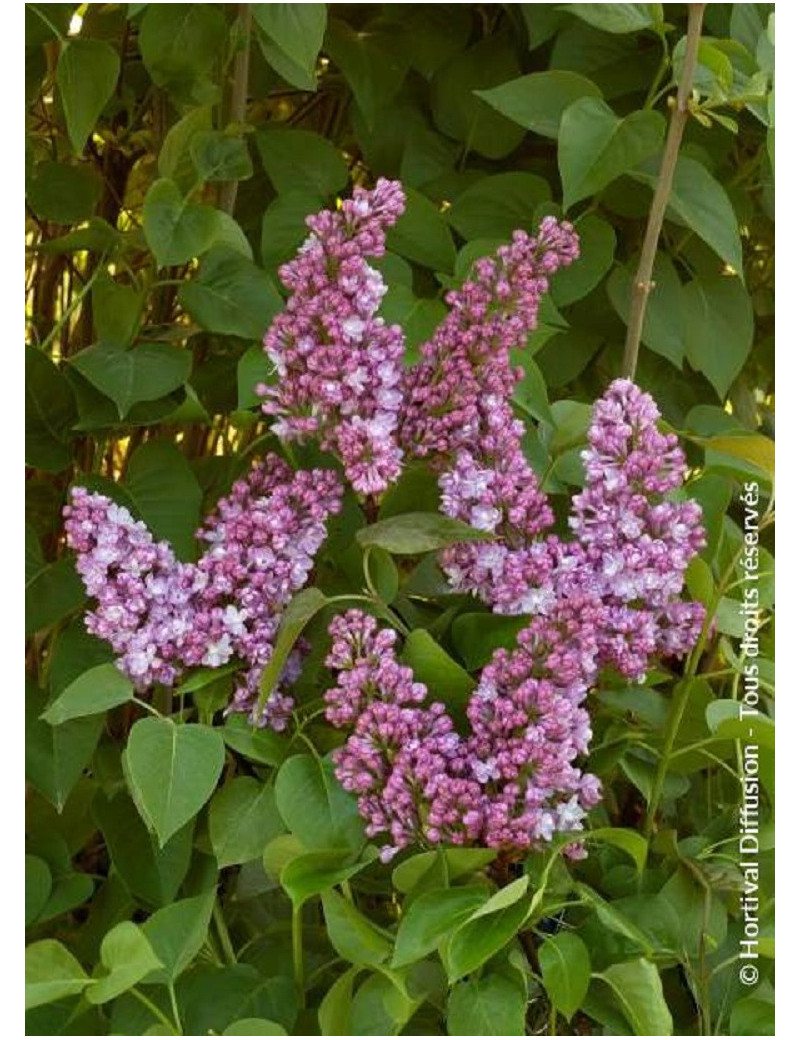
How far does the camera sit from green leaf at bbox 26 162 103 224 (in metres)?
1.05

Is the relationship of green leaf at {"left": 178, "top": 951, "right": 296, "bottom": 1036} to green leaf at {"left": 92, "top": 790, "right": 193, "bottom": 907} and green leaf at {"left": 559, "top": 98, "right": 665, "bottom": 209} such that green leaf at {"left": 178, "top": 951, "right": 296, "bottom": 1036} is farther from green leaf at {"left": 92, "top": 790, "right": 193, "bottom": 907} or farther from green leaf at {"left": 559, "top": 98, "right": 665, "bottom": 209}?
green leaf at {"left": 559, "top": 98, "right": 665, "bottom": 209}

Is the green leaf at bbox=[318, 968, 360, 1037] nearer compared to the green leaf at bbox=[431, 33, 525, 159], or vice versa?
the green leaf at bbox=[318, 968, 360, 1037]

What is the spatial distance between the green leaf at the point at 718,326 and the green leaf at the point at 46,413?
41 centimetres

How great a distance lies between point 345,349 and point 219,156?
220 mm

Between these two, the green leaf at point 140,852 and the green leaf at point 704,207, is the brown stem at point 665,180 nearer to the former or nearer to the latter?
the green leaf at point 704,207

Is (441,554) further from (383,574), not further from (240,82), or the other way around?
(240,82)

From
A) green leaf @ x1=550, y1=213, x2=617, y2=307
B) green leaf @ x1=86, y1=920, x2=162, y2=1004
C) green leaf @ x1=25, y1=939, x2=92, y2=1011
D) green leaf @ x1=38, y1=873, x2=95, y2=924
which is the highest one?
green leaf @ x1=550, y1=213, x2=617, y2=307

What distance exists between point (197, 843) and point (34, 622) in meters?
0.16

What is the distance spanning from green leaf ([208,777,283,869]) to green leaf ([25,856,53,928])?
0.15 meters

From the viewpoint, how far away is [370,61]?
1.10 meters

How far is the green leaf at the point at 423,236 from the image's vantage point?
3.43 ft

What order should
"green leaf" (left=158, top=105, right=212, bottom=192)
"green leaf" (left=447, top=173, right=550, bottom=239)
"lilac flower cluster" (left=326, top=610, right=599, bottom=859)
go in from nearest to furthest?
"lilac flower cluster" (left=326, top=610, right=599, bottom=859)
"green leaf" (left=158, top=105, right=212, bottom=192)
"green leaf" (left=447, top=173, right=550, bottom=239)

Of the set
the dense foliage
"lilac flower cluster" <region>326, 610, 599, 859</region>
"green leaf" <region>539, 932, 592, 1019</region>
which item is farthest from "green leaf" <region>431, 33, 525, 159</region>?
"green leaf" <region>539, 932, 592, 1019</region>

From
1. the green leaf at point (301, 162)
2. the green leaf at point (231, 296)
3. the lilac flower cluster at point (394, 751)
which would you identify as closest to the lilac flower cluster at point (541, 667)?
the lilac flower cluster at point (394, 751)
